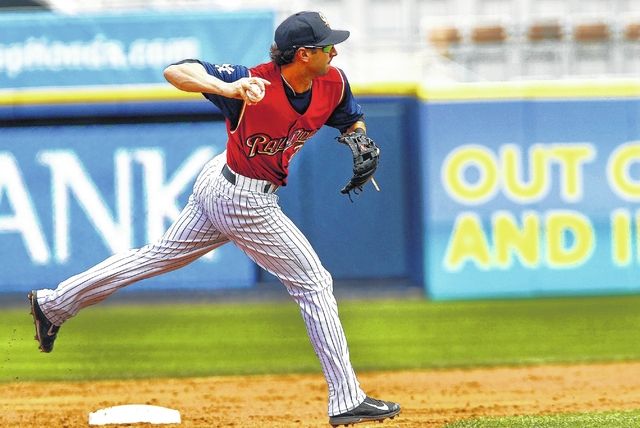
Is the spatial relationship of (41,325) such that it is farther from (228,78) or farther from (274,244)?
(228,78)

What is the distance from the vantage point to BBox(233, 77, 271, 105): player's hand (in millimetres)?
3942

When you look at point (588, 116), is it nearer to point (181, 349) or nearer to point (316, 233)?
point (316, 233)

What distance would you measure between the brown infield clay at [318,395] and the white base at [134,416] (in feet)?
0.27

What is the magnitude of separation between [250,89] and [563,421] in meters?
2.32

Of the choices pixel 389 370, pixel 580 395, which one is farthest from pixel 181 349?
pixel 580 395

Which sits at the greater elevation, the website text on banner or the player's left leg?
the website text on banner

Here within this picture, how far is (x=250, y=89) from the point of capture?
3947 millimetres

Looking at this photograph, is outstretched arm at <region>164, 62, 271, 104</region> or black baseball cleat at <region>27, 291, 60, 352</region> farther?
black baseball cleat at <region>27, 291, 60, 352</region>

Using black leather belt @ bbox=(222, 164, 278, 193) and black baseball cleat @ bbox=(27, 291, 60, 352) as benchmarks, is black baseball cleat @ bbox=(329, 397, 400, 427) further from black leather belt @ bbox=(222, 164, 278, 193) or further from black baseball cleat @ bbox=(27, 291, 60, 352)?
black baseball cleat @ bbox=(27, 291, 60, 352)

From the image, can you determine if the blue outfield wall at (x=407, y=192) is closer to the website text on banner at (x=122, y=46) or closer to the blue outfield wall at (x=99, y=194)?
the blue outfield wall at (x=99, y=194)

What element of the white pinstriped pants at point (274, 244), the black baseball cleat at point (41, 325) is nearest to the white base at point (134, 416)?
the black baseball cleat at point (41, 325)

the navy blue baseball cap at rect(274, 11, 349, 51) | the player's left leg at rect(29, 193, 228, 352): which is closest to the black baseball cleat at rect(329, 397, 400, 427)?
the player's left leg at rect(29, 193, 228, 352)

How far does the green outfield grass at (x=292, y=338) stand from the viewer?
Result: 24.3 ft

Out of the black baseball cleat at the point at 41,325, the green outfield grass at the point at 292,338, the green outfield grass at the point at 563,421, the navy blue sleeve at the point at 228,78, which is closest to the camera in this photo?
the navy blue sleeve at the point at 228,78
